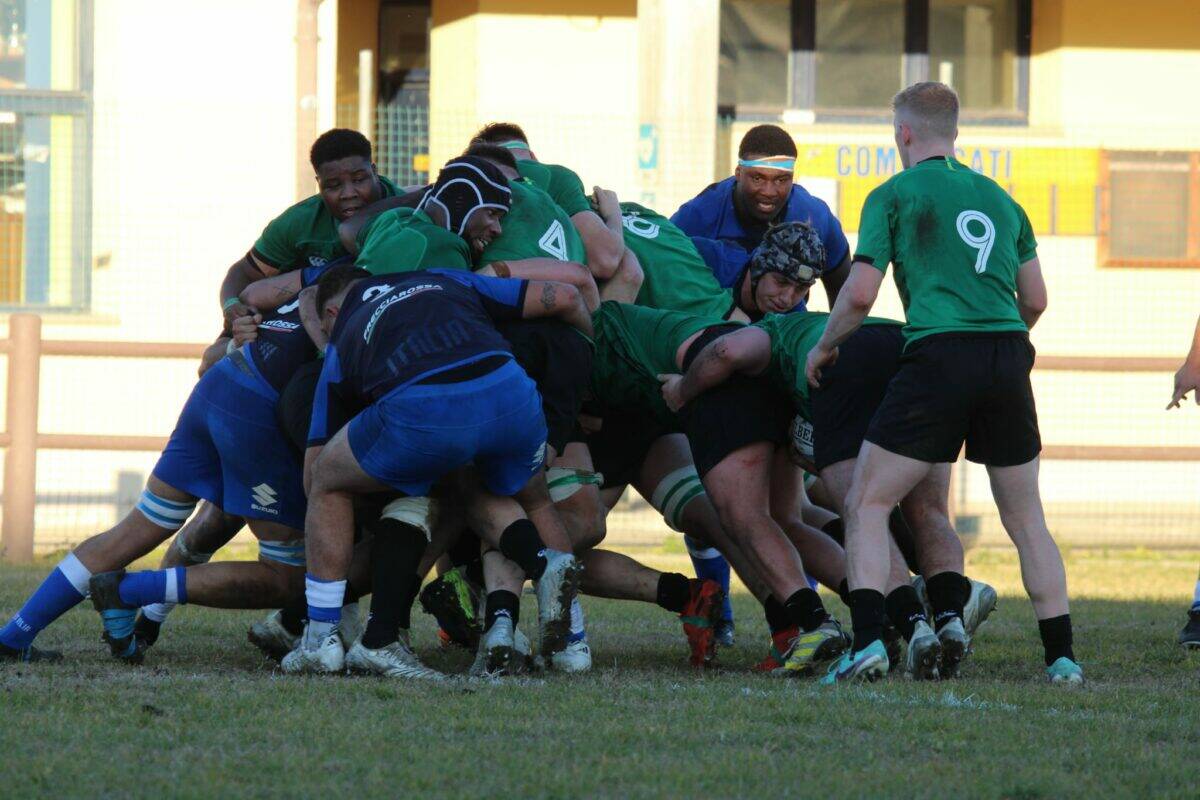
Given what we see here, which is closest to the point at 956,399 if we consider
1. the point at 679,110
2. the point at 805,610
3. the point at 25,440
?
the point at 805,610

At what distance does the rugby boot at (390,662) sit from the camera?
555 cm

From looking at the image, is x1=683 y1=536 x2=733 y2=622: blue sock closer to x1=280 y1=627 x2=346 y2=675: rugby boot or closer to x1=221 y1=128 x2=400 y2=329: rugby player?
x1=221 y1=128 x2=400 y2=329: rugby player

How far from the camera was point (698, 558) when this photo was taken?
301 inches

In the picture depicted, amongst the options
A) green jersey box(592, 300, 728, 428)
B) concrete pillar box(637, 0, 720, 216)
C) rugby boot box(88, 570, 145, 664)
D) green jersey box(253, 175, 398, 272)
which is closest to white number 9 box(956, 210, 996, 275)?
→ green jersey box(592, 300, 728, 428)

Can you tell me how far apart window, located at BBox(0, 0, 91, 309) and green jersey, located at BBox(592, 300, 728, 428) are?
6.19m

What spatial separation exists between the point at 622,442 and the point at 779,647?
3.62ft

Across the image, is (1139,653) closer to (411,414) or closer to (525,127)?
(411,414)

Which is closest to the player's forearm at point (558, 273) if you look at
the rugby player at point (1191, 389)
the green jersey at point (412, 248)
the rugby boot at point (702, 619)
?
the green jersey at point (412, 248)

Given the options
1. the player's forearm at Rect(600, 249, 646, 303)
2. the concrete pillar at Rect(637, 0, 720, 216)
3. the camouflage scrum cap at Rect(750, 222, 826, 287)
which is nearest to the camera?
the camouflage scrum cap at Rect(750, 222, 826, 287)

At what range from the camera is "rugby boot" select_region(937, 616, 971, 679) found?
5.83 metres

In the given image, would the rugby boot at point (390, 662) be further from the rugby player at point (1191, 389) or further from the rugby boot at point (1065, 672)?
the rugby player at point (1191, 389)

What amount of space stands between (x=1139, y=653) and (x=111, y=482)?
712 cm

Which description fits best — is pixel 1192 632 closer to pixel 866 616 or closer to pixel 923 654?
pixel 923 654

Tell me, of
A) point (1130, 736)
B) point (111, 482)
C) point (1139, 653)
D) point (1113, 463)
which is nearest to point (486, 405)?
point (1130, 736)
